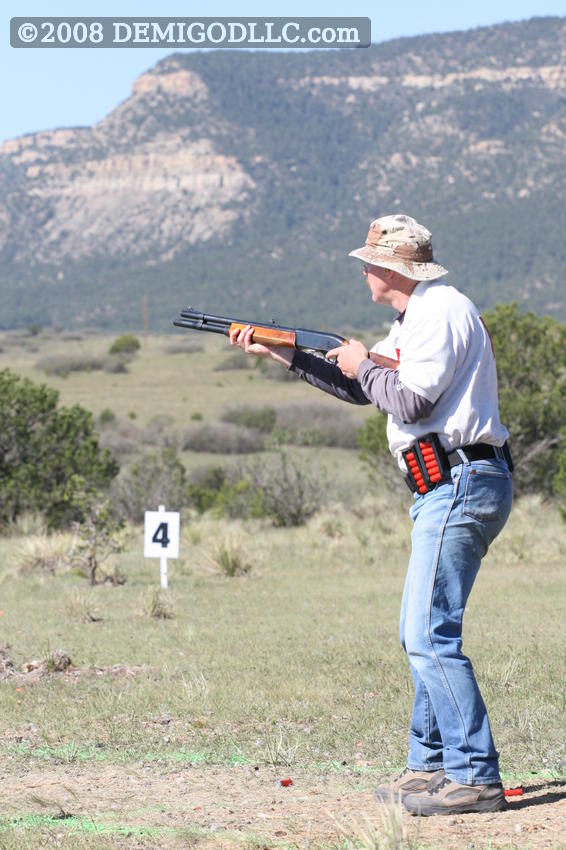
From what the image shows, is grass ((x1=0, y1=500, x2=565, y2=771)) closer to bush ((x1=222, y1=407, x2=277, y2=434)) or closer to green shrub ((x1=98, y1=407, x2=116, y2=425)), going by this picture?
bush ((x1=222, y1=407, x2=277, y2=434))

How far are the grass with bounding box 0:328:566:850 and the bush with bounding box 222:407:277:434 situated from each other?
2023 centimetres

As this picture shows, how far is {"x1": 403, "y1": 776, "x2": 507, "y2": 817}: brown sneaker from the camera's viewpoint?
4996 millimetres

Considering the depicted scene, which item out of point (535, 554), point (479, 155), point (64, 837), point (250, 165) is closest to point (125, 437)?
point (535, 554)

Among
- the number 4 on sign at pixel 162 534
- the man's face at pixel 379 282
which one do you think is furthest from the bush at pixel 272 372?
the man's face at pixel 379 282

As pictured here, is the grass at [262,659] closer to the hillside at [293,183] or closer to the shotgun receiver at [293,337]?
the shotgun receiver at [293,337]

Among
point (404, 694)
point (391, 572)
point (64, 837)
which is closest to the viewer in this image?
point (64, 837)

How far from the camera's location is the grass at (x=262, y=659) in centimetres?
638

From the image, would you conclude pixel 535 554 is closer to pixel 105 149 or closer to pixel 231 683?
pixel 231 683

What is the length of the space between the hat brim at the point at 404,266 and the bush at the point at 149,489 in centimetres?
1643

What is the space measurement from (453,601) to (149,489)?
17233 mm

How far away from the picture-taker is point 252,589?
13.5 metres

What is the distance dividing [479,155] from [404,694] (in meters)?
105

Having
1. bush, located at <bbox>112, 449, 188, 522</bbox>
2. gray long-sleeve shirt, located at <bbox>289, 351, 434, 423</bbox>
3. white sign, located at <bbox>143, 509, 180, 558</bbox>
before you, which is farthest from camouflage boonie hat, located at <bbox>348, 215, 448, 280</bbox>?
bush, located at <bbox>112, 449, 188, 522</bbox>

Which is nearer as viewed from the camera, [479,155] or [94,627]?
[94,627]
